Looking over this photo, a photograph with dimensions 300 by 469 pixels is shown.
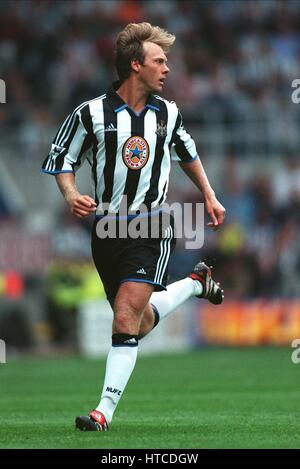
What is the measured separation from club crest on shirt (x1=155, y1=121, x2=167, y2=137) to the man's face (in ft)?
0.78

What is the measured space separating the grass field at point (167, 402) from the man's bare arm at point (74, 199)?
4.14 ft

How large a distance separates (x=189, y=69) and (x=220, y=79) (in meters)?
0.60

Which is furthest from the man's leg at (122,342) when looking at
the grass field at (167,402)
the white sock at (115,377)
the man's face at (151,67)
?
the man's face at (151,67)

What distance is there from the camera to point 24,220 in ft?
62.0

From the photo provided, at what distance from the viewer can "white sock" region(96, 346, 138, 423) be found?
279 inches

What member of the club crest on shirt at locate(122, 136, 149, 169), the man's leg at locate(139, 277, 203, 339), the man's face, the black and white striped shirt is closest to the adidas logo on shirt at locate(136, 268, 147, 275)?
the black and white striped shirt

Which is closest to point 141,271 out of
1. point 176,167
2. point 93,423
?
point 93,423

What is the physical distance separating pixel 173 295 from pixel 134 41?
5.74 ft

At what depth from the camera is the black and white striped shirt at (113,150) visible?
735 centimetres

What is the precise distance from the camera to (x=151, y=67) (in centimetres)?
742

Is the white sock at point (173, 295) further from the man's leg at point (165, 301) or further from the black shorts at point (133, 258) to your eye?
the black shorts at point (133, 258)

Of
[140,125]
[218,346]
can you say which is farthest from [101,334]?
[140,125]

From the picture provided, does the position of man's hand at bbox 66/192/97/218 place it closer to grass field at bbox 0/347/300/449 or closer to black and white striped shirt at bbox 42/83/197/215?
black and white striped shirt at bbox 42/83/197/215

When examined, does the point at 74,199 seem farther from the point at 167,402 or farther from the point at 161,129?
the point at 167,402
